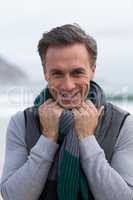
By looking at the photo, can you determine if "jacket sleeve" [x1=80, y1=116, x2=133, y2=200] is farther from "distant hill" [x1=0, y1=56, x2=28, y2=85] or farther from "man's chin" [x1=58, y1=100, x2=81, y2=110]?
"distant hill" [x1=0, y1=56, x2=28, y2=85]

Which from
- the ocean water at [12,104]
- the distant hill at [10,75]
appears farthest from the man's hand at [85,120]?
the distant hill at [10,75]

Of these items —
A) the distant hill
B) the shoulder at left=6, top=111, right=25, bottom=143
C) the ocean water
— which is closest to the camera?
the shoulder at left=6, top=111, right=25, bottom=143

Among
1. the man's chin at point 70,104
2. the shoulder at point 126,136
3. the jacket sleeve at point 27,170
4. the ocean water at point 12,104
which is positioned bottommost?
the ocean water at point 12,104

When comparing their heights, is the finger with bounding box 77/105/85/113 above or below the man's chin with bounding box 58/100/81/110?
below

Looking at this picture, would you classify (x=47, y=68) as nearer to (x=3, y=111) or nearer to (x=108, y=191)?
(x=108, y=191)

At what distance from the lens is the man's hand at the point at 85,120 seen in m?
1.31

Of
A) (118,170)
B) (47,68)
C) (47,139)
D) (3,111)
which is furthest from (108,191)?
(3,111)

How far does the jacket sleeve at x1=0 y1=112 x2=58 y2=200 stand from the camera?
1279 mm

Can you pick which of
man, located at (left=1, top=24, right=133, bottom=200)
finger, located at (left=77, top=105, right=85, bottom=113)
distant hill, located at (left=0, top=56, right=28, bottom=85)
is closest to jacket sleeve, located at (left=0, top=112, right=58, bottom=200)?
man, located at (left=1, top=24, right=133, bottom=200)

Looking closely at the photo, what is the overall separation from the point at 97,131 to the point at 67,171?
0.41 feet

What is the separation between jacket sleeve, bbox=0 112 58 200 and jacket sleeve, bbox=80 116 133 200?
0.09 m

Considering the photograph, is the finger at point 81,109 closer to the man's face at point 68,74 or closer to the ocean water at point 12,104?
the man's face at point 68,74

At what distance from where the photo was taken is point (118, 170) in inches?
50.9

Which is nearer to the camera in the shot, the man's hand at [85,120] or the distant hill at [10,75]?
the man's hand at [85,120]
